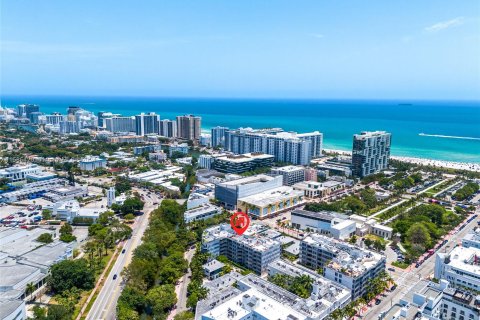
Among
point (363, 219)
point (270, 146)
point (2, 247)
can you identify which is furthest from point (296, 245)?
point (270, 146)

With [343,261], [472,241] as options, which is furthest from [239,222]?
[472,241]

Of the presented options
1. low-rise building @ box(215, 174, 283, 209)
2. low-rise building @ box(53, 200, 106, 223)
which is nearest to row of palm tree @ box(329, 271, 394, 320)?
low-rise building @ box(215, 174, 283, 209)

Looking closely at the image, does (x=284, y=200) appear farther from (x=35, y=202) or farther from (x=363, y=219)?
(x=35, y=202)

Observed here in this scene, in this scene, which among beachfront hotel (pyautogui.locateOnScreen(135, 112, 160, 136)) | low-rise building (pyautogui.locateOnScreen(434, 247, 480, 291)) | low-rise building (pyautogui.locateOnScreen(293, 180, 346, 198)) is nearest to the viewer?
A: low-rise building (pyautogui.locateOnScreen(434, 247, 480, 291))

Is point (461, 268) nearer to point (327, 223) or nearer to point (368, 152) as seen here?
point (327, 223)

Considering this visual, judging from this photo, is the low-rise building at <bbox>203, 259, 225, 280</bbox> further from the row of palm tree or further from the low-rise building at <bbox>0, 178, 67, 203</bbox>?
the low-rise building at <bbox>0, 178, 67, 203</bbox>

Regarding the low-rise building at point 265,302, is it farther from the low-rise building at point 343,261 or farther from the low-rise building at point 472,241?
the low-rise building at point 472,241
